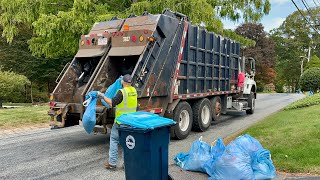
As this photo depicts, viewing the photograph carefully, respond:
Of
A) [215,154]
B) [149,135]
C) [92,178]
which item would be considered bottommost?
[92,178]

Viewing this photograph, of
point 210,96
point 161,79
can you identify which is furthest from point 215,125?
point 161,79

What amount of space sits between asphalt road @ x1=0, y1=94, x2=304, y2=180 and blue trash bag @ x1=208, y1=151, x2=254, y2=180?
1.36 feet

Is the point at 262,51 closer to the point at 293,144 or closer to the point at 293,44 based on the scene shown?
the point at 293,44

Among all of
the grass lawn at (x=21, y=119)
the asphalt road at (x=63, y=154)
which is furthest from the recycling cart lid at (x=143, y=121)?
the grass lawn at (x=21, y=119)

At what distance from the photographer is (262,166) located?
4855mm

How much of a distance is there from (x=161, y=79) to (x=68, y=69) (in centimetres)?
218

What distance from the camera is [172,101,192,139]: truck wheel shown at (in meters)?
8.05

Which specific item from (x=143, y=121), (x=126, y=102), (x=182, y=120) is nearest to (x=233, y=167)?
(x=143, y=121)

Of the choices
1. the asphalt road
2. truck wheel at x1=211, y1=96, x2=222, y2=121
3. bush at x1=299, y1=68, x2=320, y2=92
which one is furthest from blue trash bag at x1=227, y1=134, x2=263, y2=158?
bush at x1=299, y1=68, x2=320, y2=92

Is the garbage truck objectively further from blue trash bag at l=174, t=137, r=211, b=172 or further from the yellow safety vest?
blue trash bag at l=174, t=137, r=211, b=172

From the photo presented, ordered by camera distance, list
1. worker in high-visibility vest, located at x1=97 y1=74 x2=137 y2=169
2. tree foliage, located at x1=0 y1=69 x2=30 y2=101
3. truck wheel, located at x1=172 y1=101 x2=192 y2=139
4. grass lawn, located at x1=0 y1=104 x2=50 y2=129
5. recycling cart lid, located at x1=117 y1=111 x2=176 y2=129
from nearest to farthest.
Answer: recycling cart lid, located at x1=117 y1=111 x2=176 y2=129 → worker in high-visibility vest, located at x1=97 y1=74 x2=137 y2=169 → truck wheel, located at x1=172 y1=101 x2=192 y2=139 → grass lawn, located at x1=0 y1=104 x2=50 y2=129 → tree foliage, located at x1=0 y1=69 x2=30 y2=101

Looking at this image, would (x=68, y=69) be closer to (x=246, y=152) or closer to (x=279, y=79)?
(x=246, y=152)

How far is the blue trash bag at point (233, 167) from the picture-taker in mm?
4684

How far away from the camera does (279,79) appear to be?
202 ft
